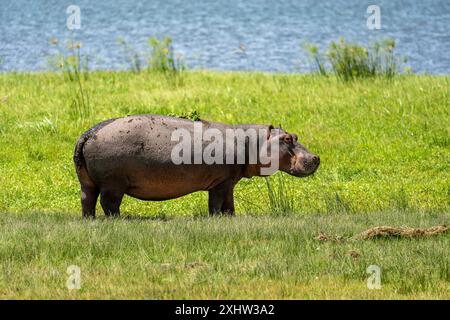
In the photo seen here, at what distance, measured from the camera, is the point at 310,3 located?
171ft

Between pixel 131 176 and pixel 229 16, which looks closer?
pixel 131 176

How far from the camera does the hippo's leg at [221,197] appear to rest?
485 inches

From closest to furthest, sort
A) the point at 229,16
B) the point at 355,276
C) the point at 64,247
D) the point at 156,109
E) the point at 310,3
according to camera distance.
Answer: the point at 355,276 < the point at 64,247 < the point at 156,109 < the point at 229,16 < the point at 310,3

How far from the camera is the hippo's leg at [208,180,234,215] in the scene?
12.3 m

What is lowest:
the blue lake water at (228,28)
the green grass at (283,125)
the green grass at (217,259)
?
the blue lake water at (228,28)

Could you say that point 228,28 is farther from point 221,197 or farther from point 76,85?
point 221,197

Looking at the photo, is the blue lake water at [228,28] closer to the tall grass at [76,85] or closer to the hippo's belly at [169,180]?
the tall grass at [76,85]

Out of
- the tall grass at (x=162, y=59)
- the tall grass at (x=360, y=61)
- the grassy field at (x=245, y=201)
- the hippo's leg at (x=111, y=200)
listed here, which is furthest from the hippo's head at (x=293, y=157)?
the tall grass at (x=162, y=59)

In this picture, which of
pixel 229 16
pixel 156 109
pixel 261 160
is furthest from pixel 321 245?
pixel 229 16

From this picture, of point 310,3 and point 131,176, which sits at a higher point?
point 131,176

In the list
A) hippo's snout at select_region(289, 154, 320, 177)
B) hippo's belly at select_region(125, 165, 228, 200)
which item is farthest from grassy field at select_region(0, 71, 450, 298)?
hippo's snout at select_region(289, 154, 320, 177)

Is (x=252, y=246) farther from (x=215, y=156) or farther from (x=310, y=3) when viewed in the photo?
(x=310, y=3)

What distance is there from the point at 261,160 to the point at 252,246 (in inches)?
69.1

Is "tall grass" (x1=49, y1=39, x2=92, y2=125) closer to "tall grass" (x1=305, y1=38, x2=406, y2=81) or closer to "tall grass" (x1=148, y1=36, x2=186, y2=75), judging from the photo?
"tall grass" (x1=148, y1=36, x2=186, y2=75)
